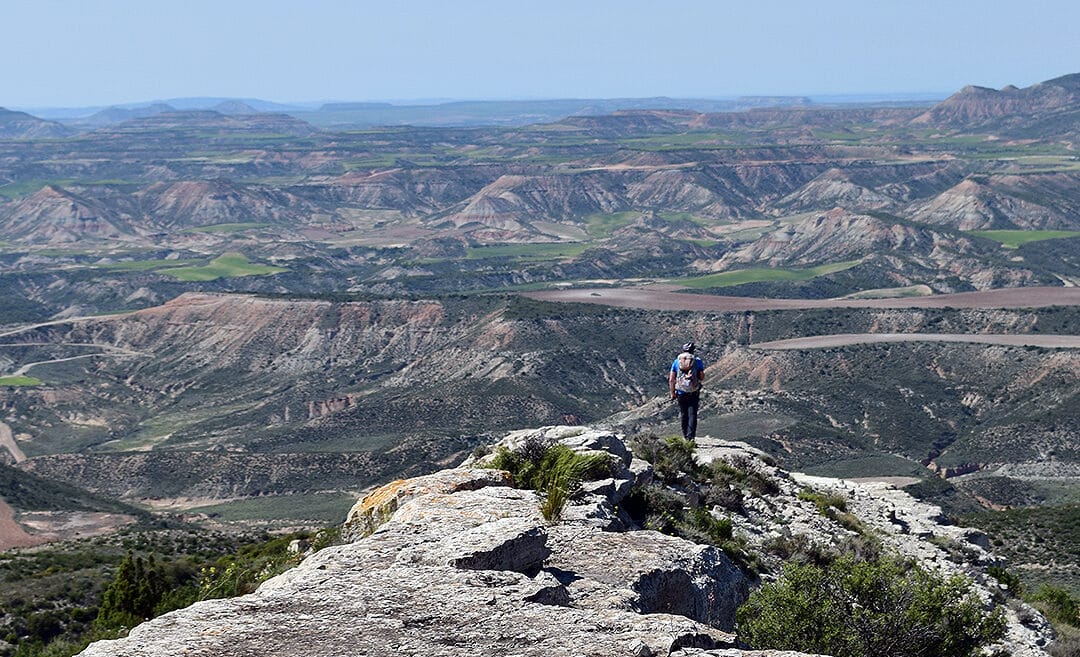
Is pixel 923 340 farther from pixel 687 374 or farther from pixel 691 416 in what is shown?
pixel 687 374

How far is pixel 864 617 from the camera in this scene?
1916 cm

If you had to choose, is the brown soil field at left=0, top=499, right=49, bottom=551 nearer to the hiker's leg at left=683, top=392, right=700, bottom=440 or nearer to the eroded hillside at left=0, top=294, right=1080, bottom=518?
the eroded hillside at left=0, top=294, right=1080, bottom=518

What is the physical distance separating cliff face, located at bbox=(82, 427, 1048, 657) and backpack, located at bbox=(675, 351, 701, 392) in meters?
7.95

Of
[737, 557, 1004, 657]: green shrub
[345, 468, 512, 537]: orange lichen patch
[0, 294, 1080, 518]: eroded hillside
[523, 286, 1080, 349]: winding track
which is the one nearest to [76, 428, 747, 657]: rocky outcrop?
[345, 468, 512, 537]: orange lichen patch

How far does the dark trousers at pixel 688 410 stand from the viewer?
107ft

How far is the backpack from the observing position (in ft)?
105

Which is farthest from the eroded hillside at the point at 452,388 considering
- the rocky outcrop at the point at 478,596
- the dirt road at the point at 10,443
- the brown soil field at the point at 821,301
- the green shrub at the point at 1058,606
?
the rocky outcrop at the point at 478,596

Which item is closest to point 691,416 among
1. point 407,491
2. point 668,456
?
point 668,456

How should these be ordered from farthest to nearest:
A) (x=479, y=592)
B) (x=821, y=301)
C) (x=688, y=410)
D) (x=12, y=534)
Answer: (x=821, y=301) → (x=12, y=534) → (x=688, y=410) → (x=479, y=592)

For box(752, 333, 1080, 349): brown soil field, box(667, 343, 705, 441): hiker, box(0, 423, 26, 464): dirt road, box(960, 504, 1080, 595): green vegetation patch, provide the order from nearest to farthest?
box(667, 343, 705, 441): hiker
box(960, 504, 1080, 595): green vegetation patch
box(0, 423, 26, 464): dirt road
box(752, 333, 1080, 349): brown soil field

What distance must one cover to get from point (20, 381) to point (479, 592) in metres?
149

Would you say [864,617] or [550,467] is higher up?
[550,467]

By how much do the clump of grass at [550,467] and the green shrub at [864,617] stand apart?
404cm

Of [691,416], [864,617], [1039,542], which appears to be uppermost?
[864,617]
